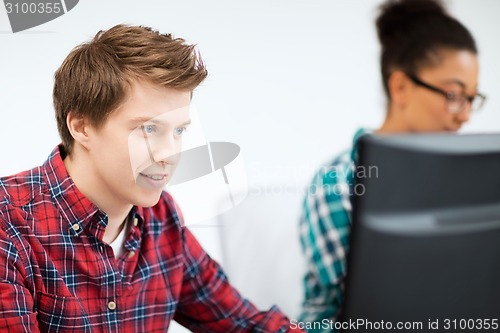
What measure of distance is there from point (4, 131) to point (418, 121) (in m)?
1.03

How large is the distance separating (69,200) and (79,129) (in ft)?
0.43

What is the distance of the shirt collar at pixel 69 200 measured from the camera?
1081 millimetres

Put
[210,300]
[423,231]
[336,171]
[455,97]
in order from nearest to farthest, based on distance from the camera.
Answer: [423,231]
[210,300]
[336,171]
[455,97]

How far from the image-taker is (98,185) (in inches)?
43.8

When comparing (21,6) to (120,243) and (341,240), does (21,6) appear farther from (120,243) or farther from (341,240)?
(341,240)

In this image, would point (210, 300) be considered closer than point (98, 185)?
No

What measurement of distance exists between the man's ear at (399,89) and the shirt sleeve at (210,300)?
0.69 metres

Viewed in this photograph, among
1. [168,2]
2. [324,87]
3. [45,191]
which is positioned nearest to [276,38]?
[324,87]

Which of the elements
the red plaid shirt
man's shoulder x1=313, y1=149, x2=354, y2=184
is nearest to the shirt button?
the red plaid shirt

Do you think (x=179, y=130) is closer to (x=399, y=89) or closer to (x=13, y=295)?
(x=13, y=295)

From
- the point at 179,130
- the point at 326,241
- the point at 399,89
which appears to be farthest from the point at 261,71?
the point at 179,130

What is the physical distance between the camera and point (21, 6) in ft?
4.41

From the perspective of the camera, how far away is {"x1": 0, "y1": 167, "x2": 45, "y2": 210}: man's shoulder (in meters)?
1.04

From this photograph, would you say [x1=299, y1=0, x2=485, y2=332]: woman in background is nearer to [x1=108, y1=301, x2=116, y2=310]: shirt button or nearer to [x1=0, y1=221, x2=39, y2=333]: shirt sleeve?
[x1=108, y1=301, x2=116, y2=310]: shirt button
